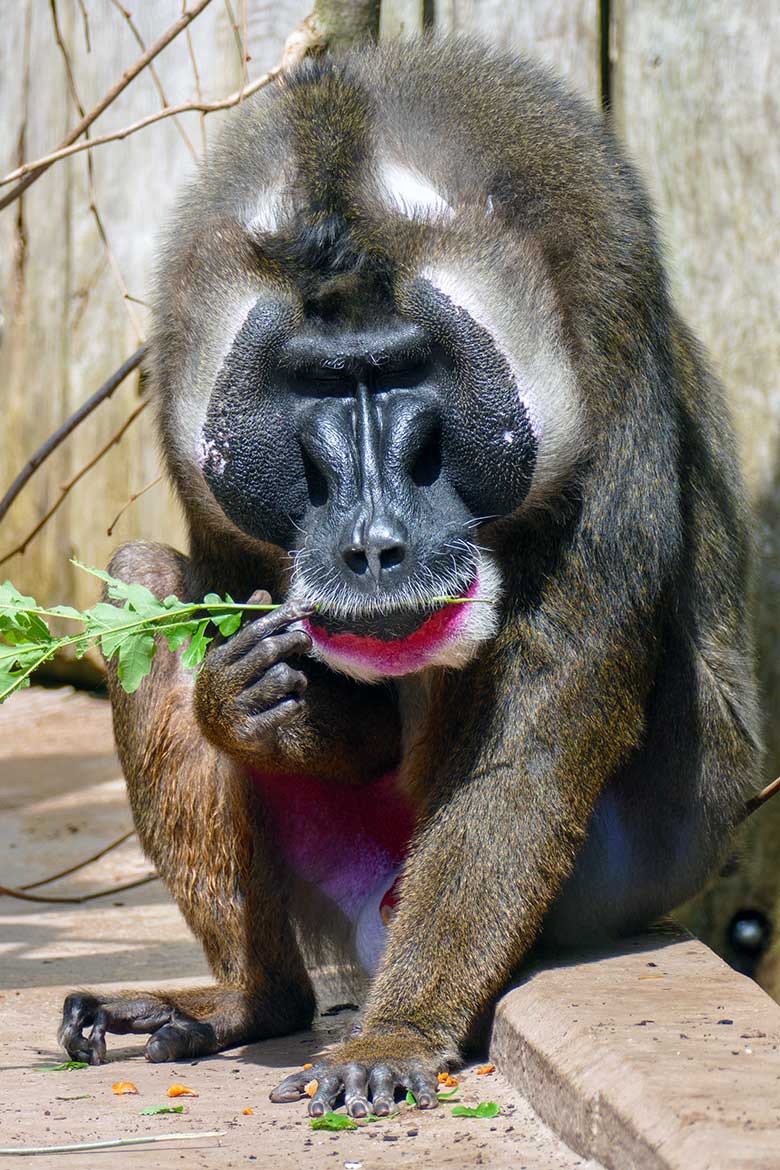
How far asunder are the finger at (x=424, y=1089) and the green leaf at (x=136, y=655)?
36.6 inches

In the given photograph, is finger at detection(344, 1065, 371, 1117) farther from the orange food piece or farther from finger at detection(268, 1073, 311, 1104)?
the orange food piece

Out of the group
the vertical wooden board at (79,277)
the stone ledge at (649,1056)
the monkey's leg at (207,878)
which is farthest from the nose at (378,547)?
the vertical wooden board at (79,277)

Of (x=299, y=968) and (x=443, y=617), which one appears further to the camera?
(x=299, y=968)

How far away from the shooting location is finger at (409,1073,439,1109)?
3.07 meters

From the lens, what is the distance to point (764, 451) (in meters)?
4.74

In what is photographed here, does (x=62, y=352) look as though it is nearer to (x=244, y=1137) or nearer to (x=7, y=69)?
(x=7, y=69)

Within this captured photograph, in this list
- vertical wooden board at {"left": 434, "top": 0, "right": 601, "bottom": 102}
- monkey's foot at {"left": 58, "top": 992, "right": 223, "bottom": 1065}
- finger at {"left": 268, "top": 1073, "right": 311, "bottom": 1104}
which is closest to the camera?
finger at {"left": 268, "top": 1073, "right": 311, "bottom": 1104}

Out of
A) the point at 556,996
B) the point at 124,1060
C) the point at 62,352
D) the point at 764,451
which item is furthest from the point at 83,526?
the point at 556,996

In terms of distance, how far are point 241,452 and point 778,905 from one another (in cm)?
244

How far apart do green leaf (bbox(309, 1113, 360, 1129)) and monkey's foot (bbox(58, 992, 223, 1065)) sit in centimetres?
72

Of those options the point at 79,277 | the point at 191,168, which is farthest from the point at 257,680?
the point at 79,277

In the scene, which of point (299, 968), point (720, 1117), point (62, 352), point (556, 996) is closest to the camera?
point (720, 1117)

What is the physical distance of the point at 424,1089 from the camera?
3090 mm

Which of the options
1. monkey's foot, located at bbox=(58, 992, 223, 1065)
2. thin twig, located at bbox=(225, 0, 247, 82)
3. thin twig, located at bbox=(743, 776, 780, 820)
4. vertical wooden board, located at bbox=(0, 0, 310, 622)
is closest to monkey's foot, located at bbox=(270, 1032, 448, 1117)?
monkey's foot, located at bbox=(58, 992, 223, 1065)
